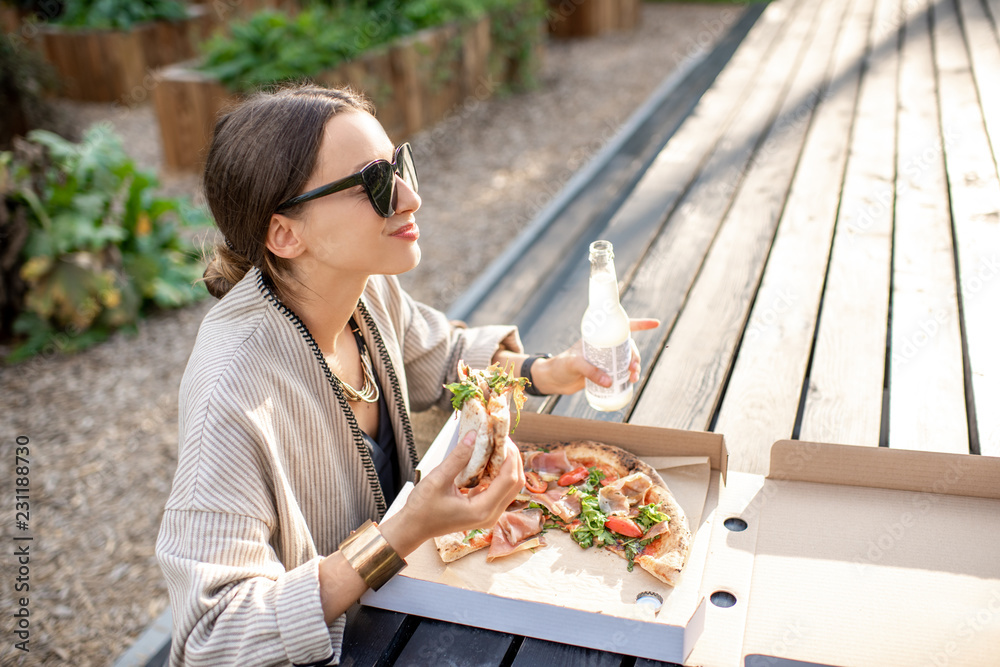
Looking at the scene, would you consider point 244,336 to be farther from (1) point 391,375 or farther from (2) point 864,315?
(2) point 864,315

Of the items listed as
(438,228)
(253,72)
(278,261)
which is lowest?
(438,228)

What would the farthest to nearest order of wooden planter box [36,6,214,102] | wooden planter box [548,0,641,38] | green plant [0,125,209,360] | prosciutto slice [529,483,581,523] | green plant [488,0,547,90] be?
wooden planter box [548,0,641,38] < wooden planter box [36,6,214,102] < green plant [488,0,547,90] < green plant [0,125,209,360] < prosciutto slice [529,483,581,523]

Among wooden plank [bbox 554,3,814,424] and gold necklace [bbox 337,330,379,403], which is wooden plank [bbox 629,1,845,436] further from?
gold necklace [bbox 337,330,379,403]

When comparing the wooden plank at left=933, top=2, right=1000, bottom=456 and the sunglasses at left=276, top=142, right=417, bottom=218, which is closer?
the sunglasses at left=276, top=142, right=417, bottom=218

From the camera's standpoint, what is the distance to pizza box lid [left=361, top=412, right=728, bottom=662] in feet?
4.55

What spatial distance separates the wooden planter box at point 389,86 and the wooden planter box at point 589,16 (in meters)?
3.87

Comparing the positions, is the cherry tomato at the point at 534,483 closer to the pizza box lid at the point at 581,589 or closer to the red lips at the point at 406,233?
the pizza box lid at the point at 581,589

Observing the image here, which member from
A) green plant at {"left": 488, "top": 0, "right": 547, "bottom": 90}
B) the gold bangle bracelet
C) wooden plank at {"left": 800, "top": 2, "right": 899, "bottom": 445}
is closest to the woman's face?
the gold bangle bracelet

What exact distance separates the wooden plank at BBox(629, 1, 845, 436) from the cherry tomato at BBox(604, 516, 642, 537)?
1.67 feet

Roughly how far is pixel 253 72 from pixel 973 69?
6.14m

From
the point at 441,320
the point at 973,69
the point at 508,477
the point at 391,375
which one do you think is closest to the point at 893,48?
the point at 973,69

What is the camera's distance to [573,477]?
1.80 metres

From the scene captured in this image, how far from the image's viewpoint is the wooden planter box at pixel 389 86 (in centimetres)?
770

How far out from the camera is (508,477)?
5.12 feet
